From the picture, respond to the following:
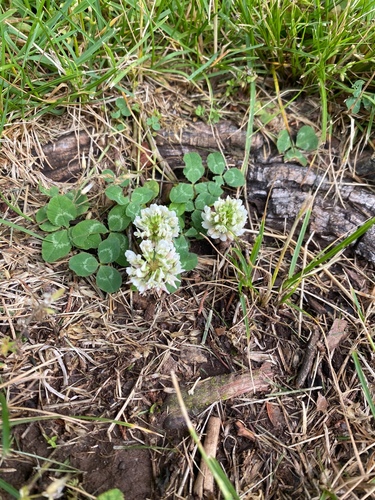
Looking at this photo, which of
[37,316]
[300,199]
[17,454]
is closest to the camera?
[17,454]

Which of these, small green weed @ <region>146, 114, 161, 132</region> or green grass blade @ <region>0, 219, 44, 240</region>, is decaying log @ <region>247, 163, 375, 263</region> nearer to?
small green weed @ <region>146, 114, 161, 132</region>

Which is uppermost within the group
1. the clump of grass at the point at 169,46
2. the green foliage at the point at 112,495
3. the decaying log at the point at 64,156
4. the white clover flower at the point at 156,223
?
the clump of grass at the point at 169,46

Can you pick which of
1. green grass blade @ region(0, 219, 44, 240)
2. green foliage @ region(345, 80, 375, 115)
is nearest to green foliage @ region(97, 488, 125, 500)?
green grass blade @ region(0, 219, 44, 240)


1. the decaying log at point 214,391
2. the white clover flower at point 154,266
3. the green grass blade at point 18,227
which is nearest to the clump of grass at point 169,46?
the green grass blade at point 18,227

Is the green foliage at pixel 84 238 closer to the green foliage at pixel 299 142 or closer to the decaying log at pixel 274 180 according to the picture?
the decaying log at pixel 274 180

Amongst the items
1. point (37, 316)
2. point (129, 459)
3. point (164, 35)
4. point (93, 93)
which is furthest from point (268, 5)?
point (129, 459)

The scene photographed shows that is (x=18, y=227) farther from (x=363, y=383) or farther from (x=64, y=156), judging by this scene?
(x=363, y=383)

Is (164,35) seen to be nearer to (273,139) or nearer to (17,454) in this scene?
(273,139)
